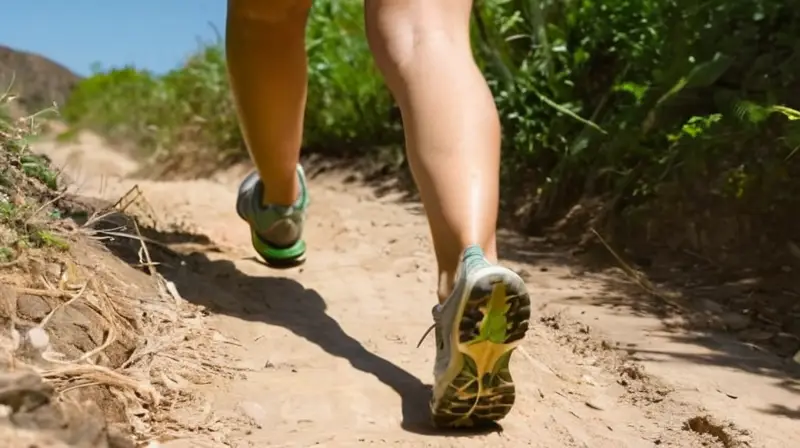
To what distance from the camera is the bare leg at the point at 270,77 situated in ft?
7.09

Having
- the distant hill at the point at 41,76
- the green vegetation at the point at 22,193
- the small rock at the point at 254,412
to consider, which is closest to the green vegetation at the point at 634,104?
the small rock at the point at 254,412

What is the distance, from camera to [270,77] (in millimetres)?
2271

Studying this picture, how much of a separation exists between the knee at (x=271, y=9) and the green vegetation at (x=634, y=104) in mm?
1005

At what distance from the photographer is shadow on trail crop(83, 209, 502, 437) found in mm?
1758

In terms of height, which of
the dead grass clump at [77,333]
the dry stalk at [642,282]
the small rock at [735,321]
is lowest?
the small rock at [735,321]

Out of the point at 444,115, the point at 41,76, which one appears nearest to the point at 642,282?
the point at 444,115

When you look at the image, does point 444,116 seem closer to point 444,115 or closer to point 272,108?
point 444,115

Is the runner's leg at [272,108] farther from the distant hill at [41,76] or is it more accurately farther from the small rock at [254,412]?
the distant hill at [41,76]

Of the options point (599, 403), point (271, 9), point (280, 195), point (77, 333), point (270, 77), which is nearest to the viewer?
point (77, 333)

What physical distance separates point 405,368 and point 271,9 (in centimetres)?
80

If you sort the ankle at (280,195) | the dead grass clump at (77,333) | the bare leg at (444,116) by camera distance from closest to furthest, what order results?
the dead grass clump at (77,333)
the bare leg at (444,116)
the ankle at (280,195)

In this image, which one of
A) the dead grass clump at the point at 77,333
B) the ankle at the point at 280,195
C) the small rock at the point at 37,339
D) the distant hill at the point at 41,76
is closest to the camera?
the dead grass clump at the point at 77,333

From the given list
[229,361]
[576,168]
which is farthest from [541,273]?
[229,361]

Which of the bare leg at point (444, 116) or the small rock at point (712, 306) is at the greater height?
the bare leg at point (444, 116)
